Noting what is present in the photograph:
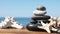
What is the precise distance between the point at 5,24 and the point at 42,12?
34.9 inches

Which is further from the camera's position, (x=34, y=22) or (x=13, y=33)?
(x=34, y=22)

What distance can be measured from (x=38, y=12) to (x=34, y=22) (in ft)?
0.71

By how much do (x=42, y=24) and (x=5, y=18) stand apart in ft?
3.18

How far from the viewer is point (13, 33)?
502 centimetres

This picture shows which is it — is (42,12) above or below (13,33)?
above

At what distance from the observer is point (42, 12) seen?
539 centimetres

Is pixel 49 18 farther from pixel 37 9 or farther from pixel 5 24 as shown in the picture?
pixel 5 24

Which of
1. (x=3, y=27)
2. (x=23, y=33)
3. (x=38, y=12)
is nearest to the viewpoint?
(x=23, y=33)

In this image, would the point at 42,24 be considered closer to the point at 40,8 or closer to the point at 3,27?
the point at 40,8

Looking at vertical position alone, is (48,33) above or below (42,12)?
below

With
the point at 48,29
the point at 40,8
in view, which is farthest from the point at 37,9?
Result: the point at 48,29

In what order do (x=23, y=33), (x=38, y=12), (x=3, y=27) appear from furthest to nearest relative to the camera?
(x=3, y=27) → (x=38, y=12) → (x=23, y=33)

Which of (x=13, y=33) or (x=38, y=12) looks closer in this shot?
(x=13, y=33)

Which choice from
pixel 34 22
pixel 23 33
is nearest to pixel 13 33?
pixel 23 33
